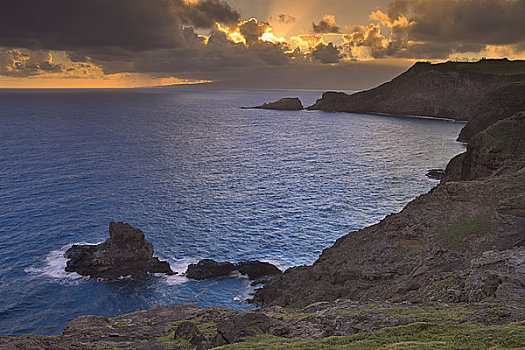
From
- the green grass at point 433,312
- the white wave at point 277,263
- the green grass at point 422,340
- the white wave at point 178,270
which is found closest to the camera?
the green grass at point 422,340

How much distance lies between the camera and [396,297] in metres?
31.0

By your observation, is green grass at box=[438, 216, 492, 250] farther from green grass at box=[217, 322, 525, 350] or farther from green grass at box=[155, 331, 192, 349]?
green grass at box=[155, 331, 192, 349]

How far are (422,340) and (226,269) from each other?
3954 centimetres

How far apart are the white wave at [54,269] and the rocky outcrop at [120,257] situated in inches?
39.3

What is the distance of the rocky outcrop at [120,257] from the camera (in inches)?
Answer: 2168

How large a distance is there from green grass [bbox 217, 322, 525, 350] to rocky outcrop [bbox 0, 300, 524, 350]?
53mm

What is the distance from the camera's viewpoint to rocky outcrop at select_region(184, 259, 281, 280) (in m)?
54.3

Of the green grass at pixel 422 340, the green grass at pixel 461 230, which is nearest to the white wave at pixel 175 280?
the green grass at pixel 422 340

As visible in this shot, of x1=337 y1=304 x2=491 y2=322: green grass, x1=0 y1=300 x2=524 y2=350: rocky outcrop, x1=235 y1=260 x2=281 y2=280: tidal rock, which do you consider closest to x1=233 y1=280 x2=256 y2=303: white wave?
x1=235 y1=260 x2=281 y2=280: tidal rock

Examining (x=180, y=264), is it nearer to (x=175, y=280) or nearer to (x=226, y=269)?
(x=175, y=280)

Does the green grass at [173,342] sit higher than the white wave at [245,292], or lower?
higher

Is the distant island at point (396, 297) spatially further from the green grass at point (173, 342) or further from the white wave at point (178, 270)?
the white wave at point (178, 270)

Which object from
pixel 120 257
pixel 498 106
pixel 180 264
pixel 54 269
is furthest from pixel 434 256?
pixel 498 106

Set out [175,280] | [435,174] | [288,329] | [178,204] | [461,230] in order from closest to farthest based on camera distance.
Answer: [288,329], [461,230], [175,280], [178,204], [435,174]
